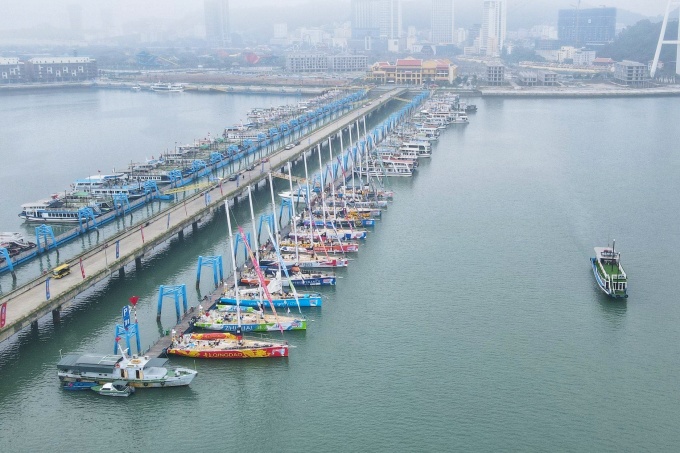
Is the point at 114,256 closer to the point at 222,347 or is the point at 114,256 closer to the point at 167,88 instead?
the point at 222,347

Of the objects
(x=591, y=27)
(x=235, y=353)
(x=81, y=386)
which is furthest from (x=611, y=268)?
(x=591, y=27)

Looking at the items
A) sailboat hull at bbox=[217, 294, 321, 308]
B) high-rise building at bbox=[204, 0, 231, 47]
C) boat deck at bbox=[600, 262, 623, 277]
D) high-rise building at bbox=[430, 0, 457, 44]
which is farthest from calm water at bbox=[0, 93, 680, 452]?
high-rise building at bbox=[204, 0, 231, 47]

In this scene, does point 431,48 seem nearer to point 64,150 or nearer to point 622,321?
point 64,150

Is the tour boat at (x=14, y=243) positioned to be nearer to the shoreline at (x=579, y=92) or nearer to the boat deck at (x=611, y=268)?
the boat deck at (x=611, y=268)

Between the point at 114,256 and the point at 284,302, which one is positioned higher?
the point at 114,256

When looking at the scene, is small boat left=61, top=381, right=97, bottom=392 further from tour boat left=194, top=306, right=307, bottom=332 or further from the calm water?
tour boat left=194, top=306, right=307, bottom=332
